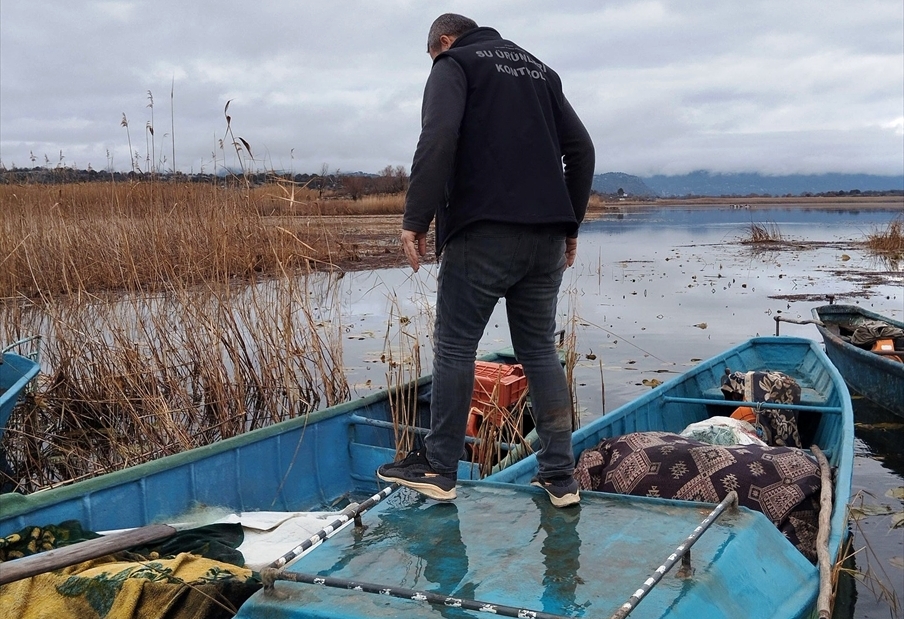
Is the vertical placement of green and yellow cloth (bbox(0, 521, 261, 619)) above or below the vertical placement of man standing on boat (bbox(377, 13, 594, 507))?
below

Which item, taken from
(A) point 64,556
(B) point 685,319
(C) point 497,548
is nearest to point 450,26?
(C) point 497,548

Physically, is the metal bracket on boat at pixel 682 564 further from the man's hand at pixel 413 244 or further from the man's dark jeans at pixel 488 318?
the man's hand at pixel 413 244

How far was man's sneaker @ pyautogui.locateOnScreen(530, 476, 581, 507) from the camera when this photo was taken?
9.08 feet

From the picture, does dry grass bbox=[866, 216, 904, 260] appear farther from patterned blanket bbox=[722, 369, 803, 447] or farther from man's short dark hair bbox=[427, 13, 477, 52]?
man's short dark hair bbox=[427, 13, 477, 52]

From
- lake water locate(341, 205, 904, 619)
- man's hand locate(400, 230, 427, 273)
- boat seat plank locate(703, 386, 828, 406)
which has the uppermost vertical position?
man's hand locate(400, 230, 427, 273)

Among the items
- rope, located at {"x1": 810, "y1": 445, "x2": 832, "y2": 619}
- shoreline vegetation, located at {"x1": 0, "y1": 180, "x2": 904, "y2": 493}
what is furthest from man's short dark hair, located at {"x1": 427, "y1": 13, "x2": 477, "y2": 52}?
shoreline vegetation, located at {"x1": 0, "y1": 180, "x2": 904, "y2": 493}

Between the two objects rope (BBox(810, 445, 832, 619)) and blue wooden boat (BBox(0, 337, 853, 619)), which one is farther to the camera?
rope (BBox(810, 445, 832, 619))

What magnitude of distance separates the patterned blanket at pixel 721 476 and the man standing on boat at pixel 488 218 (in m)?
0.73

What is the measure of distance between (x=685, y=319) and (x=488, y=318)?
10050 mm

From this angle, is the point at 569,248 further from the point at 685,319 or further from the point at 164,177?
the point at 685,319

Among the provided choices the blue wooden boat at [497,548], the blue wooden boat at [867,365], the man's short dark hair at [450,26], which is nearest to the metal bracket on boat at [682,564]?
the blue wooden boat at [497,548]

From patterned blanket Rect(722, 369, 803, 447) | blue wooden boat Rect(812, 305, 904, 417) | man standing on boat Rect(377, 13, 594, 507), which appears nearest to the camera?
man standing on boat Rect(377, 13, 594, 507)

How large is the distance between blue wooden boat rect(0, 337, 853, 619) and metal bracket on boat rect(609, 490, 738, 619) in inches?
0.7

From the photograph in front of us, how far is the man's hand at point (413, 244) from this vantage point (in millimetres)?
2703
